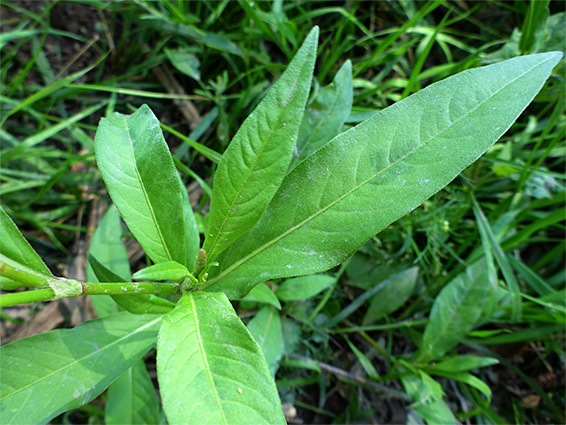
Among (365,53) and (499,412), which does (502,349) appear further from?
(365,53)

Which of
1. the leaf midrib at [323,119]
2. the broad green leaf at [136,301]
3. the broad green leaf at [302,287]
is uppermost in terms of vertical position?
the leaf midrib at [323,119]

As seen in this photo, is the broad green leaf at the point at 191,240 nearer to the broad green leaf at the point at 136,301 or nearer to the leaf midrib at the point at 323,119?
the broad green leaf at the point at 136,301

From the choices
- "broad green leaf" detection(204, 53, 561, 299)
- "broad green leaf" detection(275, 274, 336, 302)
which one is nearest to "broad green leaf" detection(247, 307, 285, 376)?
"broad green leaf" detection(275, 274, 336, 302)

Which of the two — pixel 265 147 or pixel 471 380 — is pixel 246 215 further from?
pixel 471 380

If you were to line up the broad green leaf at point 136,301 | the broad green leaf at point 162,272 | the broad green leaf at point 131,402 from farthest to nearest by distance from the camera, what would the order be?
the broad green leaf at point 131,402 → the broad green leaf at point 136,301 → the broad green leaf at point 162,272

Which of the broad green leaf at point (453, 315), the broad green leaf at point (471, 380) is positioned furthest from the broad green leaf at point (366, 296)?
the broad green leaf at point (471, 380)

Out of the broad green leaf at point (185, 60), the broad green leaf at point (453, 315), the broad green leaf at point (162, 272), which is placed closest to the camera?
the broad green leaf at point (162, 272)

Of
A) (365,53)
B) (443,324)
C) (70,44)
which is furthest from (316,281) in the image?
(70,44)
